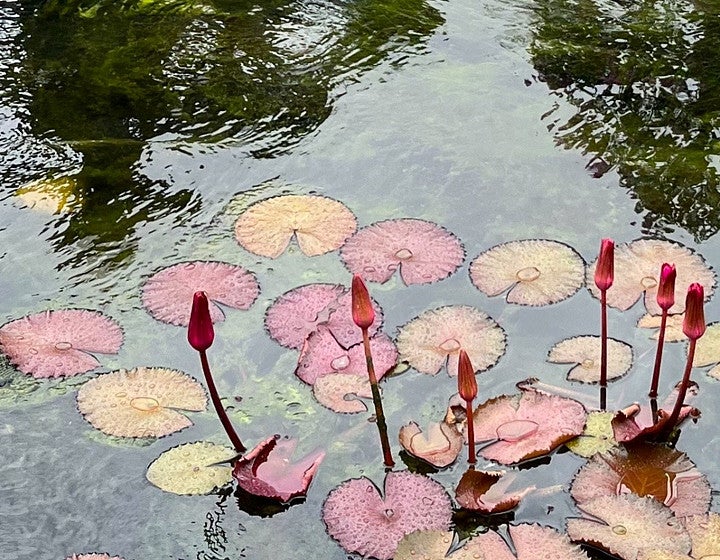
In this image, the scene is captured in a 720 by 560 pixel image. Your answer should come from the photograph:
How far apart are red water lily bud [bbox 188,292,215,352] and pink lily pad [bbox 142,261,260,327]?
1.52 feet

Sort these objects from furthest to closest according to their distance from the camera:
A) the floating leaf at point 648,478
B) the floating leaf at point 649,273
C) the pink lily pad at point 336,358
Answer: the floating leaf at point 649,273 → the pink lily pad at point 336,358 → the floating leaf at point 648,478

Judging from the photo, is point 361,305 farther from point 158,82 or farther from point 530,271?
point 158,82

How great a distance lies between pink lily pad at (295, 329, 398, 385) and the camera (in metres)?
1.72

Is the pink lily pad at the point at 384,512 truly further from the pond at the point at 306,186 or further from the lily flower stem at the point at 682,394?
the lily flower stem at the point at 682,394

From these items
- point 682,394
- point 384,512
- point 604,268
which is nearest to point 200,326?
point 384,512

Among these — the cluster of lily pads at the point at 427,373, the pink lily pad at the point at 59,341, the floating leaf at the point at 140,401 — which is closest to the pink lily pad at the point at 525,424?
the cluster of lily pads at the point at 427,373

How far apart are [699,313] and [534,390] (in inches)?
13.4

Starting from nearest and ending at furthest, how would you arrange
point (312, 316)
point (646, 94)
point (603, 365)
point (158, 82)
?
point (603, 365)
point (312, 316)
point (646, 94)
point (158, 82)

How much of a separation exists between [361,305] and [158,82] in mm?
1427

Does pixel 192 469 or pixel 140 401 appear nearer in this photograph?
pixel 192 469

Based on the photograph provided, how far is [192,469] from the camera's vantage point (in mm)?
1551

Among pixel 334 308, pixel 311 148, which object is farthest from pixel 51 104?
pixel 334 308

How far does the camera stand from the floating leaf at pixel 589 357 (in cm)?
169

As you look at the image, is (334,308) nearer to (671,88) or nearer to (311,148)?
(311,148)
